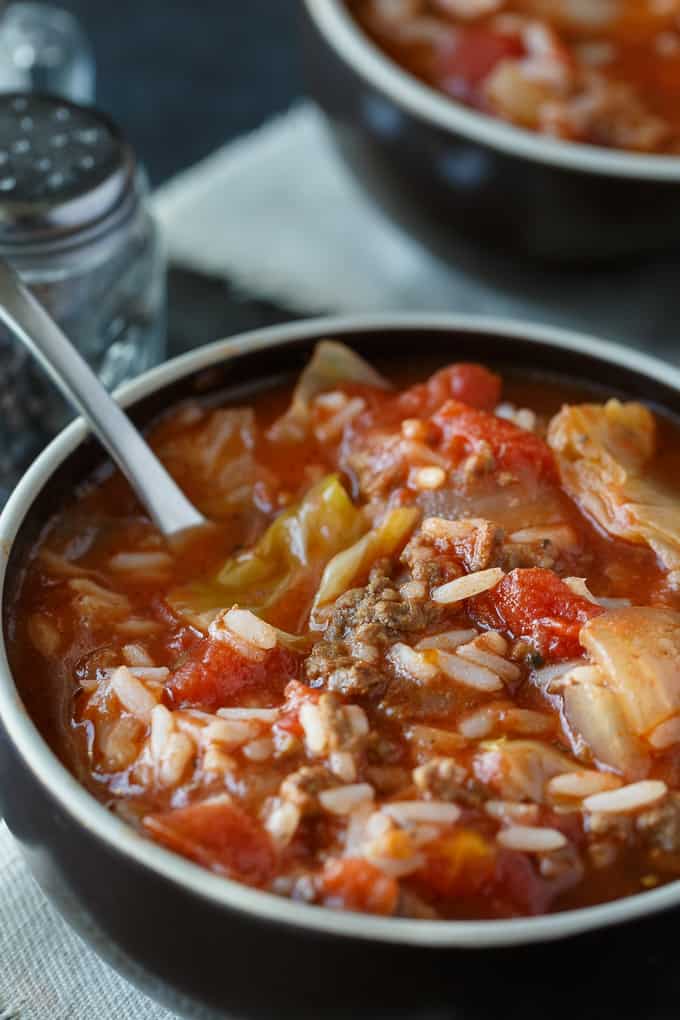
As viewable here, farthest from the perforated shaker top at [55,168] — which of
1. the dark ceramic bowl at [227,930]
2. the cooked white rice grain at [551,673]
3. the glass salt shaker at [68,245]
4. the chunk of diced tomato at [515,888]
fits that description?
the chunk of diced tomato at [515,888]

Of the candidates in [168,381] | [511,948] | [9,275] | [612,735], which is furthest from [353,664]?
[9,275]

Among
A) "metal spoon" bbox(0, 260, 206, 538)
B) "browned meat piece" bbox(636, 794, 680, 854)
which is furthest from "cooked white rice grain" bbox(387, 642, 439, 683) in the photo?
"metal spoon" bbox(0, 260, 206, 538)

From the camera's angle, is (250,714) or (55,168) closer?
(250,714)

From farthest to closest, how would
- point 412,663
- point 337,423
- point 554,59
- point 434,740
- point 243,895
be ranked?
point 554,59, point 337,423, point 412,663, point 434,740, point 243,895

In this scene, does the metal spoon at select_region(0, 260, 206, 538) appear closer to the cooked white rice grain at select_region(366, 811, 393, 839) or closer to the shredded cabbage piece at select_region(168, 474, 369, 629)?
the shredded cabbage piece at select_region(168, 474, 369, 629)

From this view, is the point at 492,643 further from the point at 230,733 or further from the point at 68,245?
the point at 68,245

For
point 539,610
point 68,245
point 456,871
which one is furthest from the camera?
point 68,245

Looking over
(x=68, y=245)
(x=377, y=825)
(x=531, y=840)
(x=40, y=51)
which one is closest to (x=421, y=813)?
(x=377, y=825)
